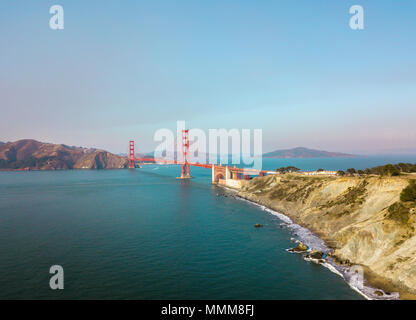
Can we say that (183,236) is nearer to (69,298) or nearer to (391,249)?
(69,298)

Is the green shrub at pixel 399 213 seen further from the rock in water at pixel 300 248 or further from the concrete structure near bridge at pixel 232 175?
the concrete structure near bridge at pixel 232 175

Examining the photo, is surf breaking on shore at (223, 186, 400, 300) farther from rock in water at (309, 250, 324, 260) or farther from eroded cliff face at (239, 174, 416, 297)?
eroded cliff face at (239, 174, 416, 297)

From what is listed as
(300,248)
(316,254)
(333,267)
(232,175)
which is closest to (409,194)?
(316,254)

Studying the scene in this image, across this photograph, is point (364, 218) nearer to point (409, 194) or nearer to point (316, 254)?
point (409, 194)

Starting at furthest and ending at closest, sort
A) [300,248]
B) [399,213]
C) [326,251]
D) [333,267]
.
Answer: [300,248] < [326,251] < [399,213] < [333,267]

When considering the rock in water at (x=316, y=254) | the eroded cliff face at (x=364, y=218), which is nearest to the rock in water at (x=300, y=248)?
the rock in water at (x=316, y=254)
